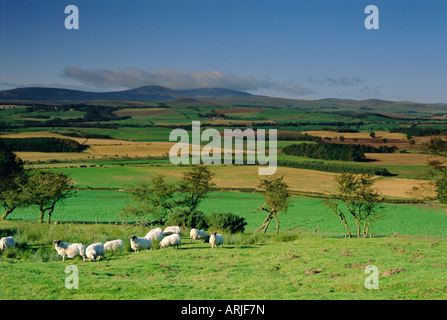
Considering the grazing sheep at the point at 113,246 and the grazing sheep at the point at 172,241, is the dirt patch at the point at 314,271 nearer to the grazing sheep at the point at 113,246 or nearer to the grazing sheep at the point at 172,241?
the grazing sheep at the point at 172,241

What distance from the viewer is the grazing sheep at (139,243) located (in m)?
21.9

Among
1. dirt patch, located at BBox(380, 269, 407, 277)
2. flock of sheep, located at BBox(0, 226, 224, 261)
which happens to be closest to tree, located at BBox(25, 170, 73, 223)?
flock of sheep, located at BBox(0, 226, 224, 261)

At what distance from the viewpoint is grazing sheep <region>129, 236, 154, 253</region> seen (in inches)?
862

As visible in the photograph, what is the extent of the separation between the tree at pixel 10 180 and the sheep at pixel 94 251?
29.1m

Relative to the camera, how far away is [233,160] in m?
100

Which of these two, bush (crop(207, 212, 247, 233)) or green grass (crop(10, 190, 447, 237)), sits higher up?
bush (crop(207, 212, 247, 233))

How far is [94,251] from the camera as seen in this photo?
19688mm

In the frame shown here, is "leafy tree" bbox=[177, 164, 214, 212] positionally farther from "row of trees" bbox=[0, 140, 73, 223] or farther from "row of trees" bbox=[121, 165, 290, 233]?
"row of trees" bbox=[0, 140, 73, 223]

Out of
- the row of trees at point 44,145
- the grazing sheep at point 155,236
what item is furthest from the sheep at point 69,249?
the row of trees at point 44,145

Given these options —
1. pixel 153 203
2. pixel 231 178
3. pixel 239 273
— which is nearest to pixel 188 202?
pixel 153 203

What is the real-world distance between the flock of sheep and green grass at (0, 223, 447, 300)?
505 millimetres

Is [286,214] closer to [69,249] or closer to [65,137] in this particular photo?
[69,249]
